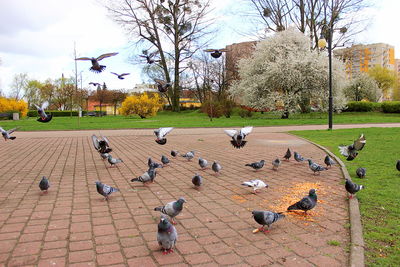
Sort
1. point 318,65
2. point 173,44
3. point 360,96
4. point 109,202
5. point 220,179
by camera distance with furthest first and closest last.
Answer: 1. point 360,96
2. point 173,44
3. point 318,65
4. point 220,179
5. point 109,202

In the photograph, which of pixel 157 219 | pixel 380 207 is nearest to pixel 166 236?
pixel 157 219

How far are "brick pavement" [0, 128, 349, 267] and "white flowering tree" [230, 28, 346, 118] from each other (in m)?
24.0

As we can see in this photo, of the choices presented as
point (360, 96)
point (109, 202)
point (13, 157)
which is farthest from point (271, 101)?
point (360, 96)

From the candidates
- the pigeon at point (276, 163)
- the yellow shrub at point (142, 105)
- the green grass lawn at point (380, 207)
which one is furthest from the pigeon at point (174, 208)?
the yellow shrub at point (142, 105)

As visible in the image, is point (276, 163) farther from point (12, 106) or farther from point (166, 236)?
point (12, 106)

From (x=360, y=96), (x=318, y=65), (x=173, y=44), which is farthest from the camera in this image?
(x=360, y=96)

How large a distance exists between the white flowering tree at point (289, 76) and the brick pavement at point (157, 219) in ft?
78.7

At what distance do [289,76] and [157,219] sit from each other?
2820 cm

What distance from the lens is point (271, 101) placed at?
30594 mm

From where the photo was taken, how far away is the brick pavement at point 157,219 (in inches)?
123

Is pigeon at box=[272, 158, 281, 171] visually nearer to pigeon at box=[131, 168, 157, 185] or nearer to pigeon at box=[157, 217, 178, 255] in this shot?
pigeon at box=[131, 168, 157, 185]

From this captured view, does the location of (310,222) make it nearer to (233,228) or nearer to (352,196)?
(233,228)

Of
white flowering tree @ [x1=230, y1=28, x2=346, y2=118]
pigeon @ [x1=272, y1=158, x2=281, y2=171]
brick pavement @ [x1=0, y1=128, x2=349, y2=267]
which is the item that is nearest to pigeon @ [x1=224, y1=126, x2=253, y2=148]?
brick pavement @ [x1=0, y1=128, x2=349, y2=267]

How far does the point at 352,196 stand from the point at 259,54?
29.8m
